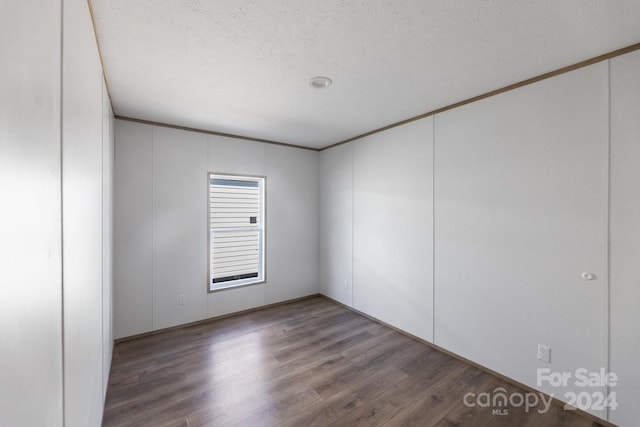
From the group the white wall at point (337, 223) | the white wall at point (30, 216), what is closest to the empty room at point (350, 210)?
the white wall at point (30, 216)

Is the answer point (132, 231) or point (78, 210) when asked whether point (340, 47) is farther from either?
point (132, 231)

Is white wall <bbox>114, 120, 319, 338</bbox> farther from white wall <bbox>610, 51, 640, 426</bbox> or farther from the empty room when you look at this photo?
white wall <bbox>610, 51, 640, 426</bbox>

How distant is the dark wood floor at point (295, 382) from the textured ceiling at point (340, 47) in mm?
2557

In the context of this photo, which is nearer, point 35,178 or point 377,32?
point 35,178

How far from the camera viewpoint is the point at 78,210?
3.61 feet

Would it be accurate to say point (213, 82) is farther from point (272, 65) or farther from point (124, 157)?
point (124, 157)

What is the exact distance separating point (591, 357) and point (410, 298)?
1497 mm

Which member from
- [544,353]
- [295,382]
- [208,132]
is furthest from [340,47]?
[544,353]

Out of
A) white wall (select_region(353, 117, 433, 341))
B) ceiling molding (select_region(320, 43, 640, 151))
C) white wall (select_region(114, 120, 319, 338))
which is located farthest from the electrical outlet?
white wall (select_region(114, 120, 319, 338))

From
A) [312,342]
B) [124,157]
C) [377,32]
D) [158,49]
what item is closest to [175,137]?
[124,157]

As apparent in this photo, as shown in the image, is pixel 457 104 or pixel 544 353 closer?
pixel 544 353

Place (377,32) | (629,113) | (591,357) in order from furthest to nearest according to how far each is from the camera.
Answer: (591,357) → (629,113) → (377,32)

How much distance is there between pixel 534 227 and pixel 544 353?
100 centimetres

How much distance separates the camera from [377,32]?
162 centimetres
